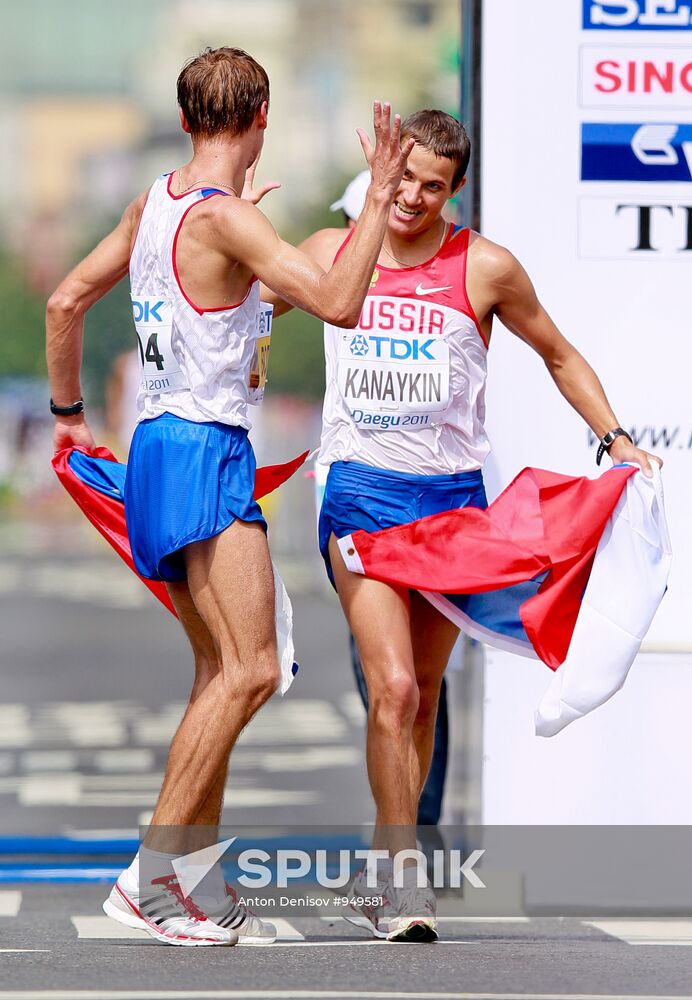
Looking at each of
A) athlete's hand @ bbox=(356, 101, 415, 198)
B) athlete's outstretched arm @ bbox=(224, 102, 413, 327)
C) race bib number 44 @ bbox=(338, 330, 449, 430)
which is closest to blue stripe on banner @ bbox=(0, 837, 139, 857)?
race bib number 44 @ bbox=(338, 330, 449, 430)

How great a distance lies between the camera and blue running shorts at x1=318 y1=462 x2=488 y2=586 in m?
4.86

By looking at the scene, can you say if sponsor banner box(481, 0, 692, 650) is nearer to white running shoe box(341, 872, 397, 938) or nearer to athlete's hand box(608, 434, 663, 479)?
athlete's hand box(608, 434, 663, 479)

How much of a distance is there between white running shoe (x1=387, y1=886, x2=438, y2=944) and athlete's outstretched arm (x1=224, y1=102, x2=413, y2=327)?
4.87ft

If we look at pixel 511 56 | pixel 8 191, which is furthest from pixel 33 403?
Answer: pixel 511 56

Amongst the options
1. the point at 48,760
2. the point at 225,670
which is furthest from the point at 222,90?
the point at 48,760

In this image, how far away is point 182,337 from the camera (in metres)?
4.45

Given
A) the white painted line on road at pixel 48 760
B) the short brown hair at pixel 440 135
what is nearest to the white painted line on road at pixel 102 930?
the short brown hair at pixel 440 135

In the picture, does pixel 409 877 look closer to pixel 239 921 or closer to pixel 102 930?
pixel 239 921

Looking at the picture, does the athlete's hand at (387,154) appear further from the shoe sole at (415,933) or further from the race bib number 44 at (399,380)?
the shoe sole at (415,933)

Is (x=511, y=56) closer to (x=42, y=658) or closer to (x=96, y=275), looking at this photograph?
(x=96, y=275)

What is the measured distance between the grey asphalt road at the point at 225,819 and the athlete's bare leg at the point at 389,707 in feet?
1.13

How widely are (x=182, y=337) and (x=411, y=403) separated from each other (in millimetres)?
697

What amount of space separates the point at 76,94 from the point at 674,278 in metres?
105

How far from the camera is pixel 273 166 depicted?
89875mm
